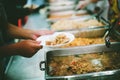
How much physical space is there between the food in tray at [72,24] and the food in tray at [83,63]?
3.21 ft

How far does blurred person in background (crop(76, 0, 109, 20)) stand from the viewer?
3768mm

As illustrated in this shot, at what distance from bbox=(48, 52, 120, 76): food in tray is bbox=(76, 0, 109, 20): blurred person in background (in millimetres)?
1466

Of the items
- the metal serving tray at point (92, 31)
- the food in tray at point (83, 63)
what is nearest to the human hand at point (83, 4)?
the metal serving tray at point (92, 31)

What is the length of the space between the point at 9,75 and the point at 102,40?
3.82 ft

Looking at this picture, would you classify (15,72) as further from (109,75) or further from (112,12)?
(112,12)

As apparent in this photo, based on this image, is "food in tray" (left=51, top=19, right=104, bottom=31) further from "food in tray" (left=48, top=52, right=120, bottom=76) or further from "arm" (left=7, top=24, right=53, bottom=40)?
"food in tray" (left=48, top=52, right=120, bottom=76)

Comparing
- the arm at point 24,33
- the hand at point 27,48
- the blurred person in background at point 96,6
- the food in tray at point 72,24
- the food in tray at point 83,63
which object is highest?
the blurred person in background at point 96,6

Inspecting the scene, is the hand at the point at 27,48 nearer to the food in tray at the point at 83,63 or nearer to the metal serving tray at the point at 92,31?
the food in tray at the point at 83,63

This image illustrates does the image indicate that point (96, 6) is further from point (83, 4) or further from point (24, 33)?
point (24, 33)

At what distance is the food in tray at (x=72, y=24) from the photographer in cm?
331

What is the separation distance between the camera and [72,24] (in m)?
3.49

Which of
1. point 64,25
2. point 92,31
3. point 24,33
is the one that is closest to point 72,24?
point 64,25

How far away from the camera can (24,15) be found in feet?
14.0

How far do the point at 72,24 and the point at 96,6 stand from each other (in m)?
0.75
